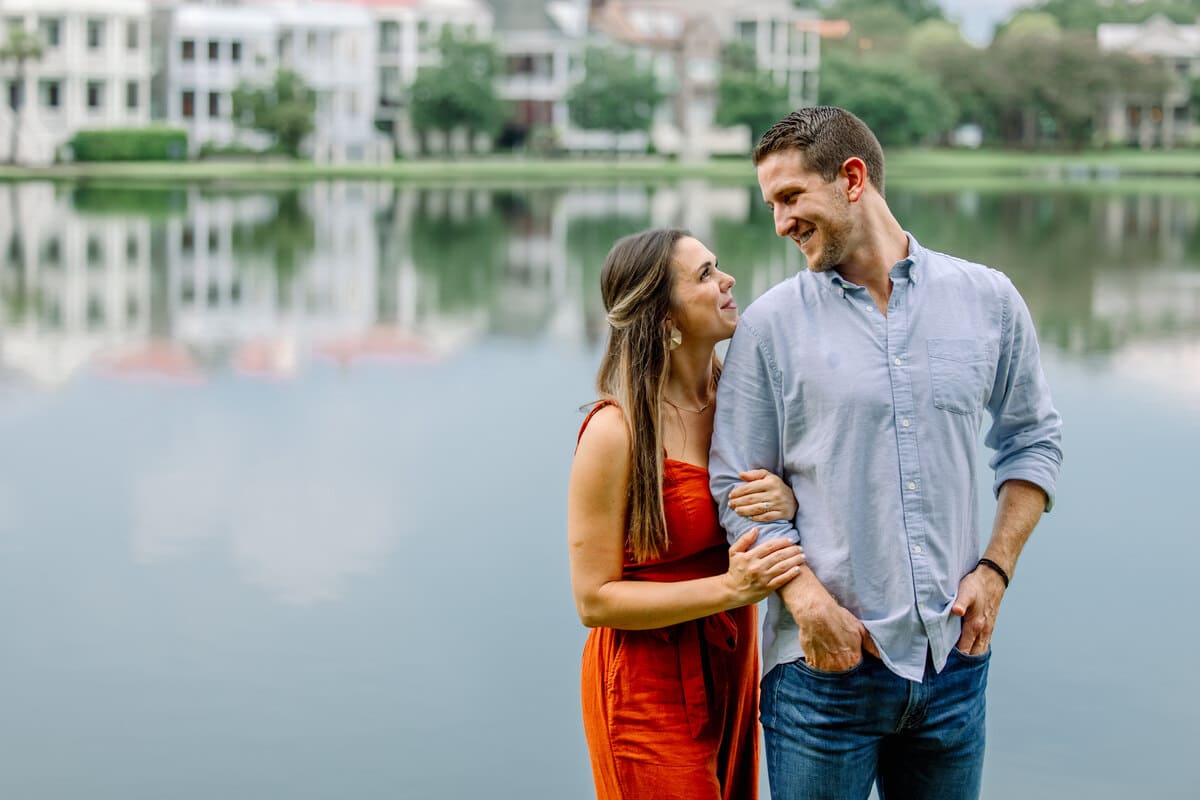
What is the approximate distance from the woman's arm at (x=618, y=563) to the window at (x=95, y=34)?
214ft

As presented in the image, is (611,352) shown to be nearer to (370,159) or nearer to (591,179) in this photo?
(591,179)

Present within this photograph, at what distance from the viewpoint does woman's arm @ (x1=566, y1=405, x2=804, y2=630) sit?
11.7 ft

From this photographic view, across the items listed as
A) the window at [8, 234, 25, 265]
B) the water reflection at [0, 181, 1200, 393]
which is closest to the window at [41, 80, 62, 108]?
the water reflection at [0, 181, 1200, 393]

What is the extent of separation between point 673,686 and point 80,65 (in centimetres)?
6444

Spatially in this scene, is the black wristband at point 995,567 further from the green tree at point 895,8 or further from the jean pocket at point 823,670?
the green tree at point 895,8

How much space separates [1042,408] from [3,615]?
5.92 meters

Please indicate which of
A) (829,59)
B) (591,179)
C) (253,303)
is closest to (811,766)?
(253,303)

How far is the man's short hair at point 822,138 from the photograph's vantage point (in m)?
3.52

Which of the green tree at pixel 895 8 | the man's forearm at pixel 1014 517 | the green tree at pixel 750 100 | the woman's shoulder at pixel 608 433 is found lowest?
the man's forearm at pixel 1014 517

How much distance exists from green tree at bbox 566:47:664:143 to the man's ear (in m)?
66.6

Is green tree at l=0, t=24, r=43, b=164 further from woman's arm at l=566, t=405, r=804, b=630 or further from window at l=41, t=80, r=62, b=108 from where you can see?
woman's arm at l=566, t=405, r=804, b=630

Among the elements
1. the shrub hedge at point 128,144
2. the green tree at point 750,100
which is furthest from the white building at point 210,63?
the green tree at point 750,100

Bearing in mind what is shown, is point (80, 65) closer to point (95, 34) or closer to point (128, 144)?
point (95, 34)

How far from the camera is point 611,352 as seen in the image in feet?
12.2
